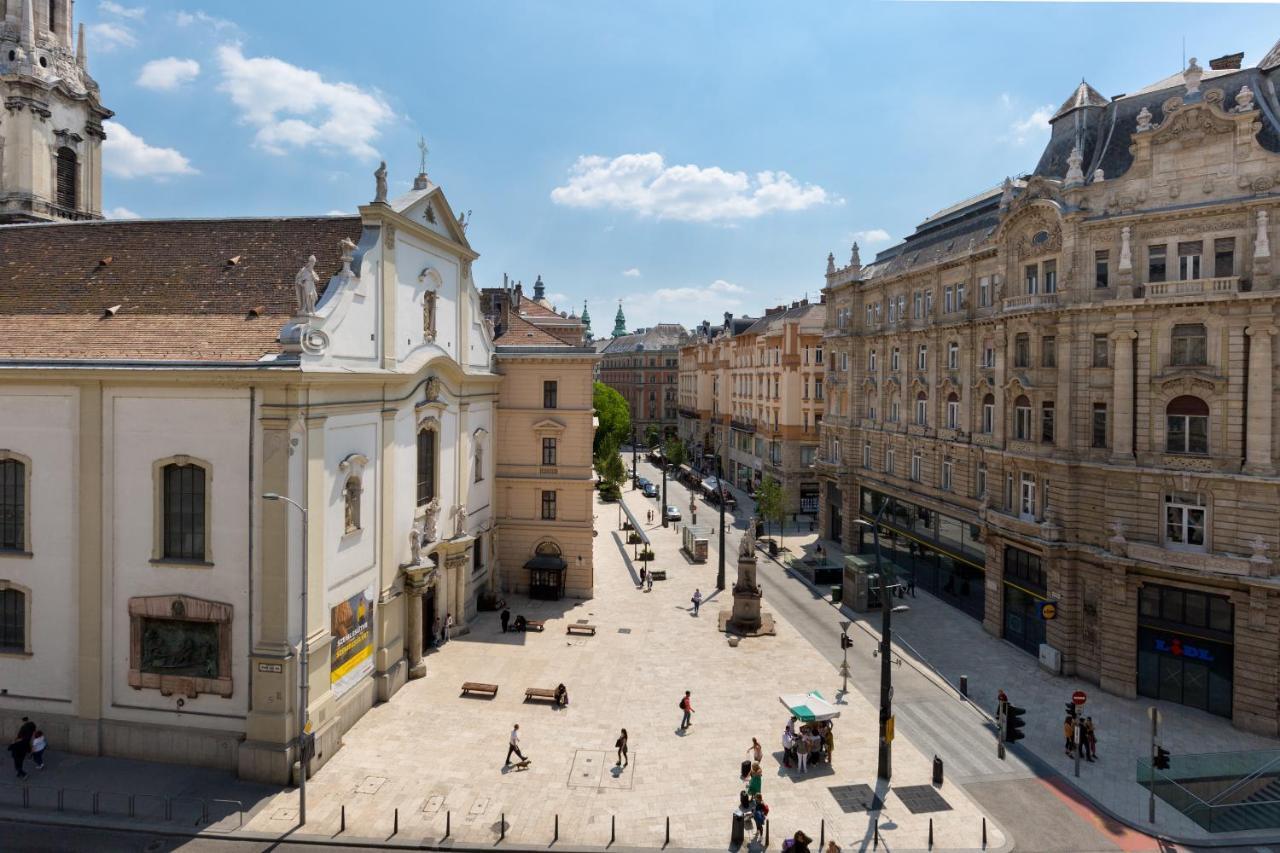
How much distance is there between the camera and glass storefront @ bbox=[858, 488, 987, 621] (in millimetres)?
37781

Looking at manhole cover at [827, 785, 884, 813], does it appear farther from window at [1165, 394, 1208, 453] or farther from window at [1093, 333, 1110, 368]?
window at [1093, 333, 1110, 368]

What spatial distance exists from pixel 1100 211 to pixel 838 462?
86.0 ft

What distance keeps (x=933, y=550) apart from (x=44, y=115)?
49858 mm

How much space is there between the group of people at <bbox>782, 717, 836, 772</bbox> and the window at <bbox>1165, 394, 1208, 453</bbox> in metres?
17.5

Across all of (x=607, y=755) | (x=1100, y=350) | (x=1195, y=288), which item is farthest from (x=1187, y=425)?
(x=607, y=755)

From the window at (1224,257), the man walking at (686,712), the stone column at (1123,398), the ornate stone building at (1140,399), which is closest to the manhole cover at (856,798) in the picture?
the man walking at (686,712)

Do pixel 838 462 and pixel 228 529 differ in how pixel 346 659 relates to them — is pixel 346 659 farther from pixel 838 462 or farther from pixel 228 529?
pixel 838 462

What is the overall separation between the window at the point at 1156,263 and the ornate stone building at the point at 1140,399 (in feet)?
0.16

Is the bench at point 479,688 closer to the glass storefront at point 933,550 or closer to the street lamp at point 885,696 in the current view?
the street lamp at point 885,696

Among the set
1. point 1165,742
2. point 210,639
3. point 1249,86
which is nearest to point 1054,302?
point 1249,86

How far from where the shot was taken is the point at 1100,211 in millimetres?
29469

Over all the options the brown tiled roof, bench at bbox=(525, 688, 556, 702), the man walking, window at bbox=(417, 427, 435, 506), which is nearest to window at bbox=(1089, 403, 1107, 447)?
the man walking

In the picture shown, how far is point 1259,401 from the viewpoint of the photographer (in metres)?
25.9

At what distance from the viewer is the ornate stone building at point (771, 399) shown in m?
63.9
